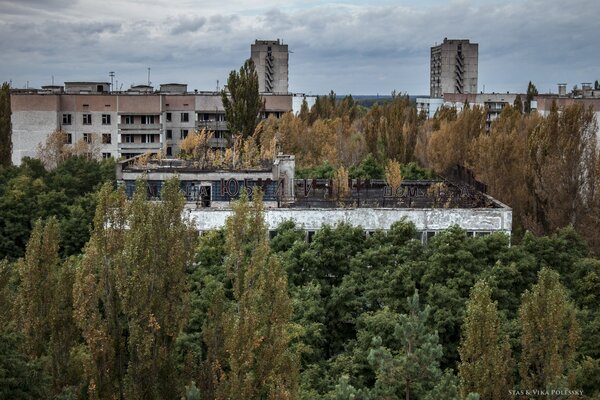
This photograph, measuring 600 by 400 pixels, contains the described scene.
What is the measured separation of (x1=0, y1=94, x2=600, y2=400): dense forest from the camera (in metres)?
18.0

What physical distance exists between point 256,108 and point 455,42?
76.8m

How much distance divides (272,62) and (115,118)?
40894 millimetres

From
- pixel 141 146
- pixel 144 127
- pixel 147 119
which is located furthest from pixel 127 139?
pixel 147 119

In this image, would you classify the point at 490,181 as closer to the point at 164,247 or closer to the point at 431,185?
the point at 431,185

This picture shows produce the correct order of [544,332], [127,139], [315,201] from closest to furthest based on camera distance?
Answer: [544,332], [315,201], [127,139]

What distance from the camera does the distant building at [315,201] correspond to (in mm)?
31984

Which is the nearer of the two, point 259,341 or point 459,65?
point 259,341

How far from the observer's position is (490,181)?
4406cm

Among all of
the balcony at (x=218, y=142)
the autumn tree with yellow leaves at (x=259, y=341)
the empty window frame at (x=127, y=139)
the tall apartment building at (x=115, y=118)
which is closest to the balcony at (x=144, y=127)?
the tall apartment building at (x=115, y=118)

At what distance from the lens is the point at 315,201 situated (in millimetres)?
35500

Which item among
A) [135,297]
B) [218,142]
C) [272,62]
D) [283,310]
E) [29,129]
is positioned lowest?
[283,310]

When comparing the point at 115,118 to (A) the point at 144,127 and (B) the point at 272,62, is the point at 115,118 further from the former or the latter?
(B) the point at 272,62

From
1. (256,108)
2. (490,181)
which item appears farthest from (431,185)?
(256,108)

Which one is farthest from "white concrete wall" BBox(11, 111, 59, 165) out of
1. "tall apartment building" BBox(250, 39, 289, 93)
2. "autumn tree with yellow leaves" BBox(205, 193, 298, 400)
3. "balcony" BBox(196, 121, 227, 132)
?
"autumn tree with yellow leaves" BBox(205, 193, 298, 400)
